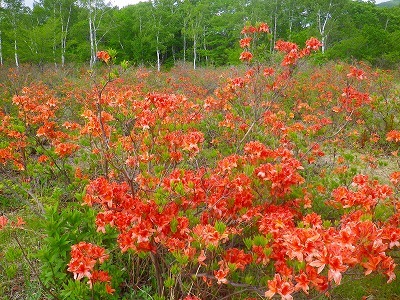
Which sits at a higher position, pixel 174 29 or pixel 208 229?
pixel 174 29

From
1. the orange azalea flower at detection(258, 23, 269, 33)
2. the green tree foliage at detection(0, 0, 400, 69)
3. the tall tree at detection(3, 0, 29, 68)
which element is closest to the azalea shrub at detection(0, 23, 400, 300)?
the orange azalea flower at detection(258, 23, 269, 33)

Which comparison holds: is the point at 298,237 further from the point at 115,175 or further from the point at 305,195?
the point at 115,175

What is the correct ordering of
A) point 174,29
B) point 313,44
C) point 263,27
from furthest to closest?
point 174,29 → point 263,27 → point 313,44

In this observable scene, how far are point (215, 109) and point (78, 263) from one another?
434 centimetres

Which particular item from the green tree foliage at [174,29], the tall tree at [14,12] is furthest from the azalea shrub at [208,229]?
the tall tree at [14,12]

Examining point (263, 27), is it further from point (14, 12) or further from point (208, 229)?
point (14, 12)

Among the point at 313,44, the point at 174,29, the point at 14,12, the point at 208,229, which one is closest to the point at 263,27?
the point at 313,44

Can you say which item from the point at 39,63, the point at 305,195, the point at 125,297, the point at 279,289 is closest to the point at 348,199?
the point at 305,195

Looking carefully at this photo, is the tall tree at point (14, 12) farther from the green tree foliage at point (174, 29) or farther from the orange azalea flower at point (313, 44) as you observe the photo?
the orange azalea flower at point (313, 44)

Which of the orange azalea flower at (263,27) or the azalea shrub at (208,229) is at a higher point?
the orange azalea flower at (263,27)

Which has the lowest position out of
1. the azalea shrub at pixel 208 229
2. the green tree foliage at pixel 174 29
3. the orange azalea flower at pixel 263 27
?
the azalea shrub at pixel 208 229

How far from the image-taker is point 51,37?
20.5 meters

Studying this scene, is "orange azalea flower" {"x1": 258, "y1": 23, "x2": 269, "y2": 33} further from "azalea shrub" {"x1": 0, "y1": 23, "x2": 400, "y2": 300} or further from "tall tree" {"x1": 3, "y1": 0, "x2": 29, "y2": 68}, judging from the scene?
"tall tree" {"x1": 3, "y1": 0, "x2": 29, "y2": 68}

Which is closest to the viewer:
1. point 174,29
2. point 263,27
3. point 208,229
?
point 208,229
